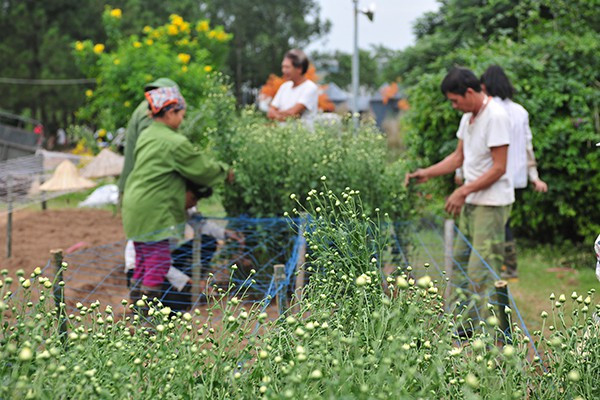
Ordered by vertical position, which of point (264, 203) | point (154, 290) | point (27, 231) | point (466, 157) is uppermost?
point (466, 157)

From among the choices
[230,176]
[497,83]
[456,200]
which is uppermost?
[497,83]

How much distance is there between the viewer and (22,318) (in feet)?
7.22

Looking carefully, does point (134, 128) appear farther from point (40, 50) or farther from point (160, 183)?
point (40, 50)

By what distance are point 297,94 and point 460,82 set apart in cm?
224

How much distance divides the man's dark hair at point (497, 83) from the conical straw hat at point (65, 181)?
17.3 feet

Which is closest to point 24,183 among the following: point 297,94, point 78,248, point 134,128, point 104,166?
point 104,166

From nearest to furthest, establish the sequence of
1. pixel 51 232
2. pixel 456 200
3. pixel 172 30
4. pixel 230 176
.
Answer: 1. pixel 456 200
2. pixel 230 176
3. pixel 51 232
4. pixel 172 30

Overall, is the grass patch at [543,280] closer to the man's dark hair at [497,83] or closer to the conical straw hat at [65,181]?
the man's dark hair at [497,83]

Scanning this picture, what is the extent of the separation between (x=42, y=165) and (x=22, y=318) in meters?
9.39

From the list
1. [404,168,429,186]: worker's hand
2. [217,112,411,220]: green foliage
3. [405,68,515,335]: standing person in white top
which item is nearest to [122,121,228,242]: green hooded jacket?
[217,112,411,220]: green foliage

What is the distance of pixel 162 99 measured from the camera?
4816 millimetres

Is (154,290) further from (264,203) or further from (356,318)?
(356,318)

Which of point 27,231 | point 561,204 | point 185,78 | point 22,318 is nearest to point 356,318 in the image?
point 22,318

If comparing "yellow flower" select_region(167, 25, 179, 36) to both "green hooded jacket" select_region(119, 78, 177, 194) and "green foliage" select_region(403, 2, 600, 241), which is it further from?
"green hooded jacket" select_region(119, 78, 177, 194)
